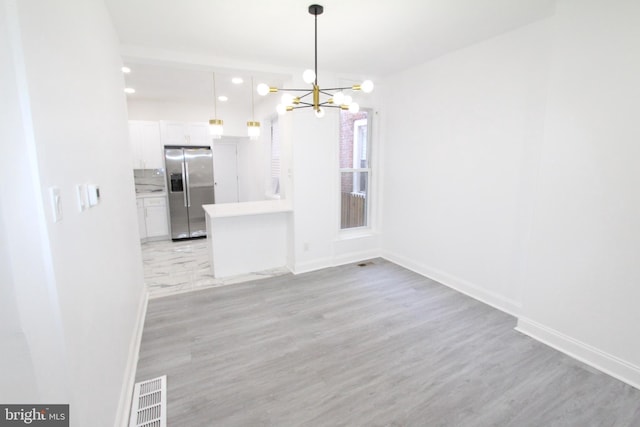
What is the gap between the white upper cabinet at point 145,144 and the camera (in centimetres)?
561

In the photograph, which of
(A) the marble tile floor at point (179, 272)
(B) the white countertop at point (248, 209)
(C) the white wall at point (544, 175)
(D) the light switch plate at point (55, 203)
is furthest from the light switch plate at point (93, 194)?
(C) the white wall at point (544, 175)

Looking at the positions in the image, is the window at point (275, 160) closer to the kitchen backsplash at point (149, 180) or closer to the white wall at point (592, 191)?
the kitchen backsplash at point (149, 180)

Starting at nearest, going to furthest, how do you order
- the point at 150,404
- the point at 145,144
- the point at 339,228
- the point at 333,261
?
the point at 150,404 < the point at 333,261 < the point at 339,228 < the point at 145,144

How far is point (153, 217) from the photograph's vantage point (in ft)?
19.4

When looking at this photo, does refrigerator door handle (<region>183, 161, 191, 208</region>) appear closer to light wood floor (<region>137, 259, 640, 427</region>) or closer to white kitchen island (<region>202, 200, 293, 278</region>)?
white kitchen island (<region>202, 200, 293, 278</region>)

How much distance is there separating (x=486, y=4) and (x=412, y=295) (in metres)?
2.82

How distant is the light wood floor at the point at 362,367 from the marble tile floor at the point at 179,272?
39 centimetres

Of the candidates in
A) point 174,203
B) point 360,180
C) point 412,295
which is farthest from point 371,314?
point 174,203

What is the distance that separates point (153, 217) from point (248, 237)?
280cm

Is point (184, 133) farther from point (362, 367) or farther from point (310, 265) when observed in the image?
point (362, 367)

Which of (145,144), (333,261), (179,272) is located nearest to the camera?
(179,272)
